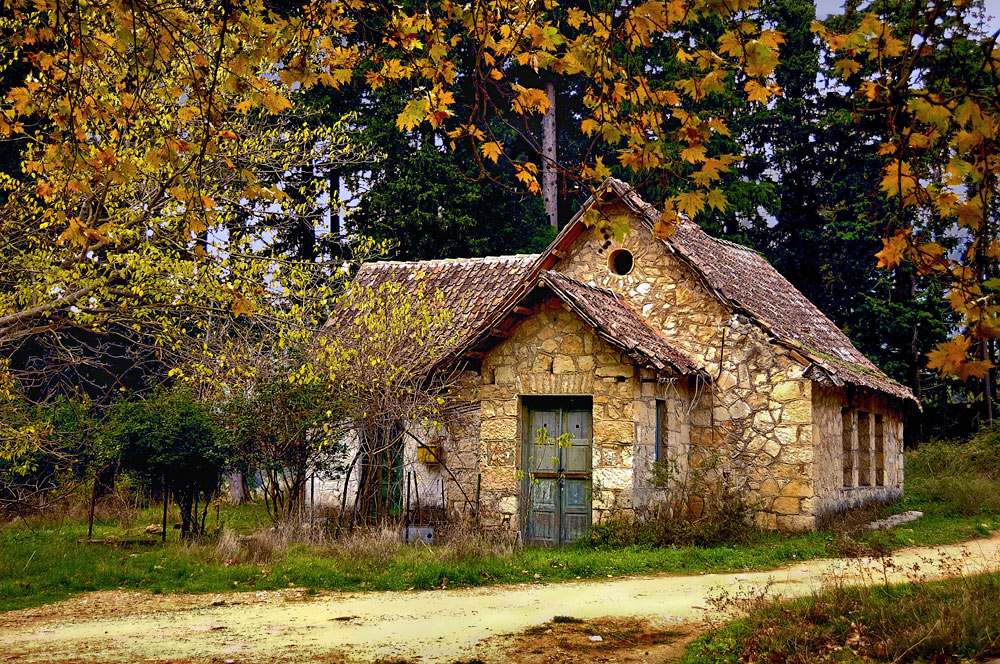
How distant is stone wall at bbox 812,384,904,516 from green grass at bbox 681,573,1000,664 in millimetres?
7811

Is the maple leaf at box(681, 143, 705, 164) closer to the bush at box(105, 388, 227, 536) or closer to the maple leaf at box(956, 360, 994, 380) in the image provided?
the maple leaf at box(956, 360, 994, 380)

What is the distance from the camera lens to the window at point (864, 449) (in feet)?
62.0

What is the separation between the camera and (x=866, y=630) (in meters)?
7.10

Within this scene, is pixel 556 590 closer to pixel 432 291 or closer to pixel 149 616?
pixel 149 616

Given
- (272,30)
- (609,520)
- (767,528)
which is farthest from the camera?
(767,528)

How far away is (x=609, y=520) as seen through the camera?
1379 cm

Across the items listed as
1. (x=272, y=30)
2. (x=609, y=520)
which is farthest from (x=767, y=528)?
(x=272, y=30)

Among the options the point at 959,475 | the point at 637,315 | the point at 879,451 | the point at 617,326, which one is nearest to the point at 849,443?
Answer: the point at 879,451

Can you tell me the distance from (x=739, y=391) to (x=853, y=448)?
12.0 feet

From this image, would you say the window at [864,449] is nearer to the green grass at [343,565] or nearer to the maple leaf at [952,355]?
the green grass at [343,565]

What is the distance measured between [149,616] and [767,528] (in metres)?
9.86

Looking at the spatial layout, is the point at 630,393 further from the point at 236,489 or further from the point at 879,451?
the point at 236,489

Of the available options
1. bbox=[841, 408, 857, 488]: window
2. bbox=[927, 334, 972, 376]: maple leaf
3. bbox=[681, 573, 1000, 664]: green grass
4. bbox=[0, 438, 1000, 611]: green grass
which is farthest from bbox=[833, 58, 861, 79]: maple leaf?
bbox=[841, 408, 857, 488]: window

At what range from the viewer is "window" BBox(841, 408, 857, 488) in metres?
17.8
